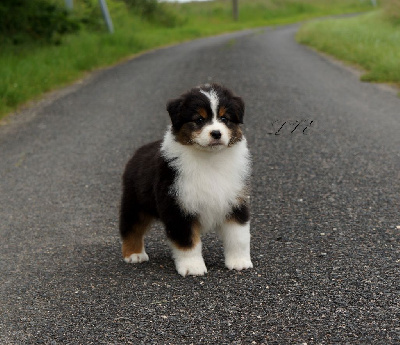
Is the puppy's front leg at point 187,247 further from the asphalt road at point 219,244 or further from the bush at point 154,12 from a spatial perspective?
the bush at point 154,12

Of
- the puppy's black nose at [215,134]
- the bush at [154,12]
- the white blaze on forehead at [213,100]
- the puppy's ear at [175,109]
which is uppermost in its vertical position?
the white blaze on forehead at [213,100]

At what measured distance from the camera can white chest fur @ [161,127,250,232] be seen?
4621 mm

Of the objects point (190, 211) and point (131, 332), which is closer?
point (131, 332)

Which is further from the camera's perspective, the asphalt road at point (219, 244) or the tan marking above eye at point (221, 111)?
the tan marking above eye at point (221, 111)

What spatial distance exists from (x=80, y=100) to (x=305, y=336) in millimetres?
10049

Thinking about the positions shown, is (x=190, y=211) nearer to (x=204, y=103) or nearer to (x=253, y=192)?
(x=204, y=103)

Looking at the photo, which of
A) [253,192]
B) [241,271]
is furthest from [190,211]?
[253,192]

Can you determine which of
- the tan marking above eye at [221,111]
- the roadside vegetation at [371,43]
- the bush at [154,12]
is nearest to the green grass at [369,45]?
the roadside vegetation at [371,43]

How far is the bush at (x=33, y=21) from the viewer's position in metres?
16.5

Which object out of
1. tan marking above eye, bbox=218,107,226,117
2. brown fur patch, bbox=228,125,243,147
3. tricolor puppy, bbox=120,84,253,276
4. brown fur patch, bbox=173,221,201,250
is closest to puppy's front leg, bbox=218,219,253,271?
tricolor puppy, bbox=120,84,253,276

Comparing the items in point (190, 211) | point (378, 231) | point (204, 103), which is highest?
point (204, 103)

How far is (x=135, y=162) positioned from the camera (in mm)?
5293

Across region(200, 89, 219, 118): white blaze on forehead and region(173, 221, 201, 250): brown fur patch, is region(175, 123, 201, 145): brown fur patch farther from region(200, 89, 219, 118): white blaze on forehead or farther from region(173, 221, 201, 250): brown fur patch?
region(173, 221, 201, 250): brown fur patch

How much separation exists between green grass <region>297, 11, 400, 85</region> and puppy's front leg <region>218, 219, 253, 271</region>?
9.64 metres
